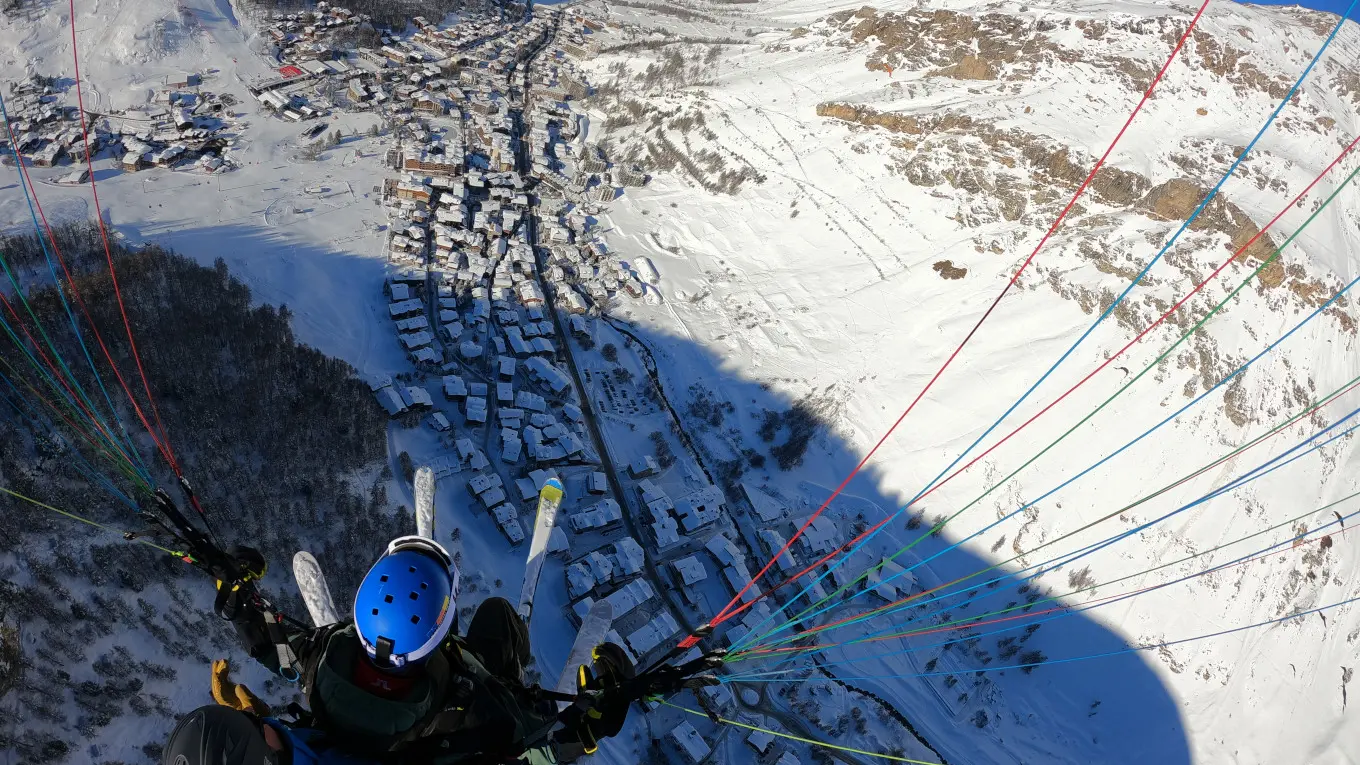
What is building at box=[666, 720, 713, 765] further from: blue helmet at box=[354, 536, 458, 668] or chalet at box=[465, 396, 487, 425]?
blue helmet at box=[354, 536, 458, 668]

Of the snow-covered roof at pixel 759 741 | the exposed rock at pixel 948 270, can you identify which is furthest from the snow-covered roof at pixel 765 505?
the exposed rock at pixel 948 270

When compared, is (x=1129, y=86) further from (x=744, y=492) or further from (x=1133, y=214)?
Answer: (x=744, y=492)

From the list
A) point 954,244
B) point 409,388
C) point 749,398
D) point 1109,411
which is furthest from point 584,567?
point 954,244

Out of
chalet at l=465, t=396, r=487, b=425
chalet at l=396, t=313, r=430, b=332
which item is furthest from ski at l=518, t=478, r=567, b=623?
chalet at l=396, t=313, r=430, b=332

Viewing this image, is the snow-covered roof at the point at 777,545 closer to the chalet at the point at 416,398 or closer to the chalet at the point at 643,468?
the chalet at the point at 643,468

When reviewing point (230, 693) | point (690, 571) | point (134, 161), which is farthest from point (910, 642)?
point (134, 161)
